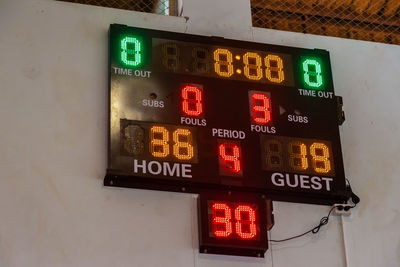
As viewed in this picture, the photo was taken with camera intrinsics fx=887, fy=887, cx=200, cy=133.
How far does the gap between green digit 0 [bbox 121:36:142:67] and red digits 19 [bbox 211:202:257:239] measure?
3.29 feet

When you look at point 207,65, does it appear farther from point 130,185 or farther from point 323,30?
point 323,30

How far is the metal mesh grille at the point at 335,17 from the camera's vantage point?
689 cm

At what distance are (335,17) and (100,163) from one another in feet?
8.57

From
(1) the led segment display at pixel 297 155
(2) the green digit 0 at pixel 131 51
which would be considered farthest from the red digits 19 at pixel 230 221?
(2) the green digit 0 at pixel 131 51

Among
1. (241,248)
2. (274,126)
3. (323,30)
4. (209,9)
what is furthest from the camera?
(323,30)

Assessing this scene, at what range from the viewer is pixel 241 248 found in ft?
16.3

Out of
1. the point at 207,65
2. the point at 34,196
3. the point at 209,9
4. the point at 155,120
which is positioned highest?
the point at 209,9

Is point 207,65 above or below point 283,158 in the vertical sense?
above

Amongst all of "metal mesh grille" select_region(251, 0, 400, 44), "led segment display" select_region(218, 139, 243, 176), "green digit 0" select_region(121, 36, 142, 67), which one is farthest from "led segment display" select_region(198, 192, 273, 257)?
"metal mesh grille" select_region(251, 0, 400, 44)

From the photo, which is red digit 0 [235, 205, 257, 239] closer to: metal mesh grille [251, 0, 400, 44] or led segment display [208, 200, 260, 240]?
led segment display [208, 200, 260, 240]

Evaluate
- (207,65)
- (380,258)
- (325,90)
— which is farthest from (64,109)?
(380,258)

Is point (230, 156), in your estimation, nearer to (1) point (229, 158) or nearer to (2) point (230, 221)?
(1) point (229, 158)

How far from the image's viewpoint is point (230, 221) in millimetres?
4992

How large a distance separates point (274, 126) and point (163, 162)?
75 cm
